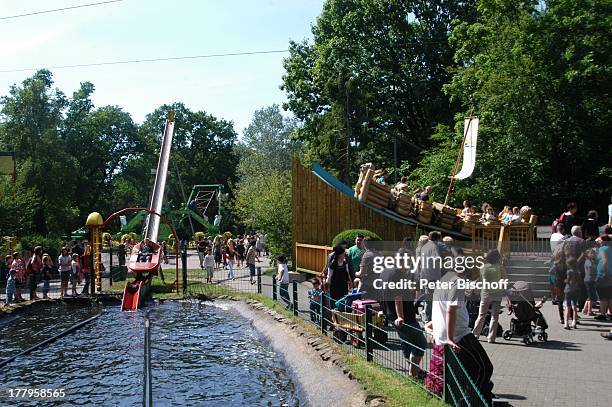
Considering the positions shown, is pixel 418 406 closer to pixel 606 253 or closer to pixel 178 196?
pixel 606 253

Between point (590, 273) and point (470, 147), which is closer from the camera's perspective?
point (590, 273)

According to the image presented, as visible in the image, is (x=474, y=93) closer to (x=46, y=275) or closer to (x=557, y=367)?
(x=46, y=275)

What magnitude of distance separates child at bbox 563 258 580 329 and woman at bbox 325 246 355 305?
4503mm

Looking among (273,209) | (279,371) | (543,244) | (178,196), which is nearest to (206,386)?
(279,371)

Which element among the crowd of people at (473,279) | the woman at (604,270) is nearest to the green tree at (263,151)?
the crowd of people at (473,279)

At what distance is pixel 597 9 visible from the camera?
2834 centimetres

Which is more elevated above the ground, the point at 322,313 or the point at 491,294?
the point at 491,294

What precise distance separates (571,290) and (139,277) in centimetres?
1522

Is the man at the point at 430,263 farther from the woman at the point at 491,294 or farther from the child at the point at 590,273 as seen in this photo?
the child at the point at 590,273

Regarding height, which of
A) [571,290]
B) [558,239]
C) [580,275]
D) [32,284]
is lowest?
[32,284]

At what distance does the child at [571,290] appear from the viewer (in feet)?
43.2

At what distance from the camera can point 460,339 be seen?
7.51 m

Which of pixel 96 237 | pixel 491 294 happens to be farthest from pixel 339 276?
pixel 96 237

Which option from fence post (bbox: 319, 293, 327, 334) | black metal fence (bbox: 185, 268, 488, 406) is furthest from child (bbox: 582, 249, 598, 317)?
fence post (bbox: 319, 293, 327, 334)
